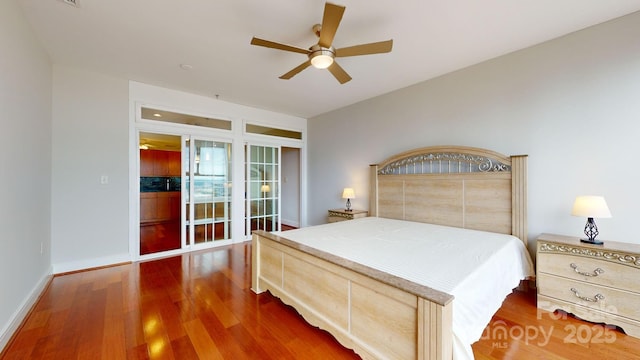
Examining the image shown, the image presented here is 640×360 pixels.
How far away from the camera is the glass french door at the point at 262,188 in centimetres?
498

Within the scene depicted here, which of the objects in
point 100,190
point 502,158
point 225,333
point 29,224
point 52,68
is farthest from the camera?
point 100,190

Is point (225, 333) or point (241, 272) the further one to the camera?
point (241, 272)

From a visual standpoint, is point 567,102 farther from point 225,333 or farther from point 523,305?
point 225,333

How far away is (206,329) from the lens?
2012mm

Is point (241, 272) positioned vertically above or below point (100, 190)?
below

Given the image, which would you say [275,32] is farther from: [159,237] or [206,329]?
[159,237]

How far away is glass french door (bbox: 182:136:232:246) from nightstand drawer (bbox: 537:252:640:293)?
4.53m

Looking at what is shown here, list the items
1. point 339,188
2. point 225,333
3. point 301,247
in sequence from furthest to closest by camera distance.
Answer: point 339,188 → point 301,247 → point 225,333

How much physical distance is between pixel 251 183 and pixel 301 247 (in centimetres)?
318

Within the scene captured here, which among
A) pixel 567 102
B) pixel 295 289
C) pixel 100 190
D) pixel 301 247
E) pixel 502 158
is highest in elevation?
pixel 567 102

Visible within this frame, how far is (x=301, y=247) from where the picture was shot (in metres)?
2.15

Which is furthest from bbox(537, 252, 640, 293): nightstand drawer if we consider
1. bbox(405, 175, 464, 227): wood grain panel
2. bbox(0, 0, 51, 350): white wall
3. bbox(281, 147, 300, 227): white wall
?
bbox(281, 147, 300, 227): white wall

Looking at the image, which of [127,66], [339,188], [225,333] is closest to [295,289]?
[225,333]

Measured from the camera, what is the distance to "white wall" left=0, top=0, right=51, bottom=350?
1.83m
